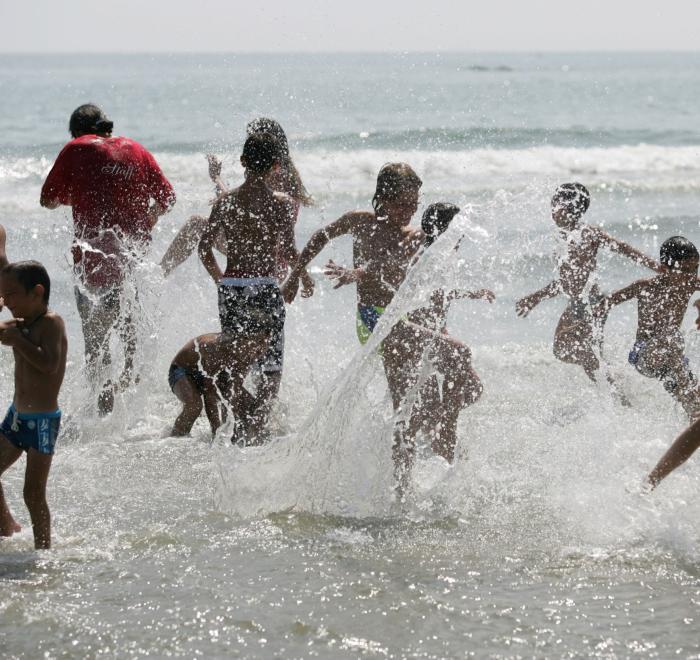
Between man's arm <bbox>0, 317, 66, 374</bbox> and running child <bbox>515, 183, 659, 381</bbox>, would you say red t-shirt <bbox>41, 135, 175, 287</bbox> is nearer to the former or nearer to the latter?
man's arm <bbox>0, 317, 66, 374</bbox>

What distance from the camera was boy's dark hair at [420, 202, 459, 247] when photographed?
18.6 feet

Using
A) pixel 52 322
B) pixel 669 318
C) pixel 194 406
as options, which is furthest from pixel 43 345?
pixel 669 318

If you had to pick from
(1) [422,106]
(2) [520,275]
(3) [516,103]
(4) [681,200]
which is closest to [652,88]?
(3) [516,103]

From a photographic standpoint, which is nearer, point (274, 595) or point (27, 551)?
point (274, 595)

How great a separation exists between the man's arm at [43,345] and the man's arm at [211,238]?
5.95ft

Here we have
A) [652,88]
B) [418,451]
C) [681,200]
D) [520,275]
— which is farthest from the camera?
[652,88]

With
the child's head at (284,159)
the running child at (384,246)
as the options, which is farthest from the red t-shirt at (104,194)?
the running child at (384,246)

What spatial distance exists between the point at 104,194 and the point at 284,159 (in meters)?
1.15

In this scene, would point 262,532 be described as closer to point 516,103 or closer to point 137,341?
→ point 137,341

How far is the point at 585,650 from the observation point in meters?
3.64

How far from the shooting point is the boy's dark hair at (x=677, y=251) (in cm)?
636

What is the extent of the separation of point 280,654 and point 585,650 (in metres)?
1.03

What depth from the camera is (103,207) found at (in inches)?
260

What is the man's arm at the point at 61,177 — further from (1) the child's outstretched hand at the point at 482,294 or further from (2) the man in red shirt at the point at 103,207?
(1) the child's outstretched hand at the point at 482,294
